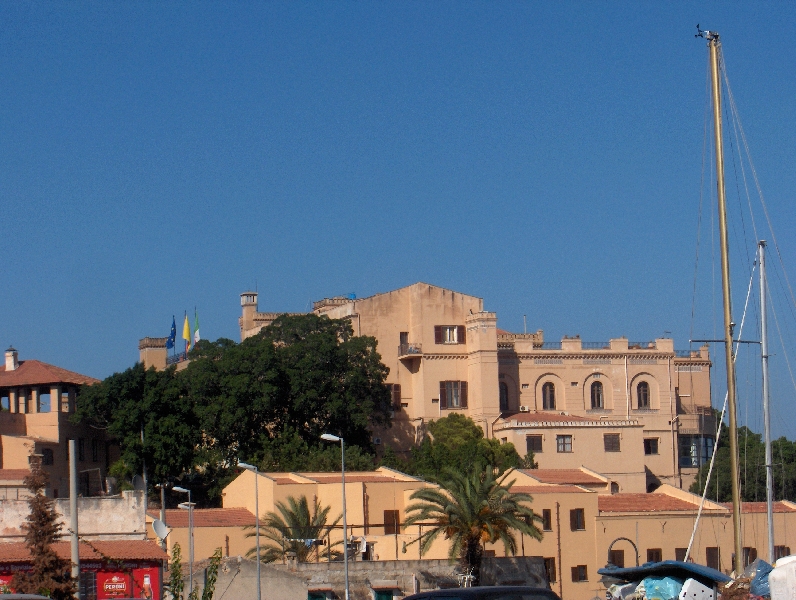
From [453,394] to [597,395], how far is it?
9.81m

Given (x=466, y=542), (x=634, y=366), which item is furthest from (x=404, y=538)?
(x=634, y=366)

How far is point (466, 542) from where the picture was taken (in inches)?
1810

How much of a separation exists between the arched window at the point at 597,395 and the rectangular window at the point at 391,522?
30.4 m

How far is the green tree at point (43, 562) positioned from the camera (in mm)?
22062

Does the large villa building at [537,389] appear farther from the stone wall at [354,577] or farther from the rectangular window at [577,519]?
the stone wall at [354,577]

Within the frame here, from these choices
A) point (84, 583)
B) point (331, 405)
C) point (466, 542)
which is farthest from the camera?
point (331, 405)

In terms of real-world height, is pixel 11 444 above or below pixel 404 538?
above

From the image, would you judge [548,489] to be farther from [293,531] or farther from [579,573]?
[293,531]

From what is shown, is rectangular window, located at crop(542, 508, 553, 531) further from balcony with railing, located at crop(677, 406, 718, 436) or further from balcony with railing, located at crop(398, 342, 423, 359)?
balcony with railing, located at crop(677, 406, 718, 436)

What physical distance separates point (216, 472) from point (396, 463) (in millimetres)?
9859

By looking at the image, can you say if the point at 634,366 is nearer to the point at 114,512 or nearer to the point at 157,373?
the point at 157,373

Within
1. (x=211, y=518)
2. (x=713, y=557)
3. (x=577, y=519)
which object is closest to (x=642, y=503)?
(x=713, y=557)

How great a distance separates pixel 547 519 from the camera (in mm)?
52656

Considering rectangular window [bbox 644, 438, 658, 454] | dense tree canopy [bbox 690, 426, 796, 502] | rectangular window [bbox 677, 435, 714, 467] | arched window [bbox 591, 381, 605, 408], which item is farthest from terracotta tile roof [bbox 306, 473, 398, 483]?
rectangular window [bbox 677, 435, 714, 467]
